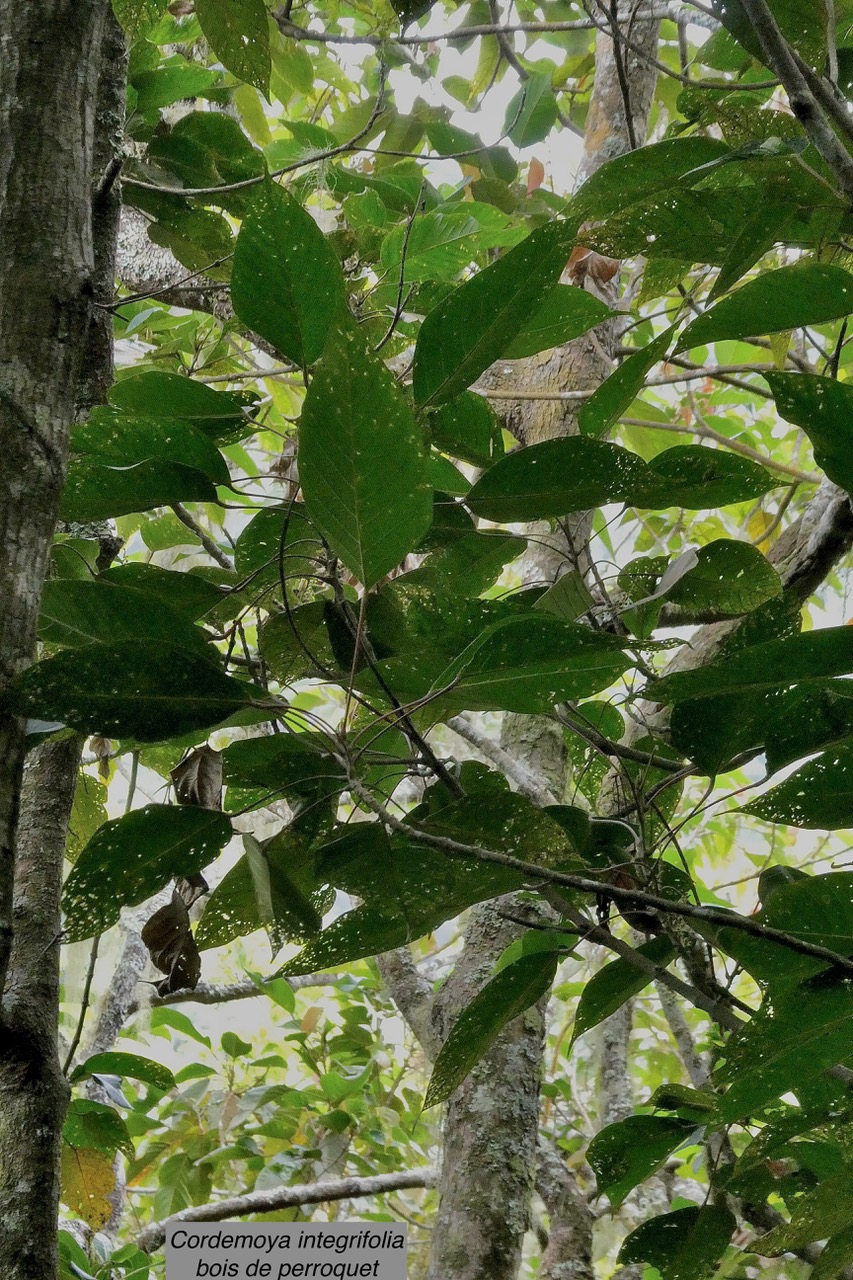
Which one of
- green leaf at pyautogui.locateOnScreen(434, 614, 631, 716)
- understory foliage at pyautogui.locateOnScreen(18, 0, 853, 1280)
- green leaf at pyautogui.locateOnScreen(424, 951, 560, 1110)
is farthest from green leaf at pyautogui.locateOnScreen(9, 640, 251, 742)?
green leaf at pyautogui.locateOnScreen(424, 951, 560, 1110)

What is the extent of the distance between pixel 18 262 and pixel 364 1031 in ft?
5.51

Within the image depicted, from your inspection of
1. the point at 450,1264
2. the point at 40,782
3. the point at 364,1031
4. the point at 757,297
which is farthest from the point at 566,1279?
the point at 757,297

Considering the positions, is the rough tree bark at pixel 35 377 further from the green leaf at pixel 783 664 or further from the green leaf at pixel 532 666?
the green leaf at pixel 783 664

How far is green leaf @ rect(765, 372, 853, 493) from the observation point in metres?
0.44

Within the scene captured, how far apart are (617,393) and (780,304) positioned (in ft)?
0.31

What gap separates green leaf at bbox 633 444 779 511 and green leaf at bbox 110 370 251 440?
230mm

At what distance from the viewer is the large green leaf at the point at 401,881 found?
0.48 m

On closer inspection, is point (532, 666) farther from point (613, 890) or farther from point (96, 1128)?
point (96, 1128)

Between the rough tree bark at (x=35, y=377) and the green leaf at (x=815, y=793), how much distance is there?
0.35m

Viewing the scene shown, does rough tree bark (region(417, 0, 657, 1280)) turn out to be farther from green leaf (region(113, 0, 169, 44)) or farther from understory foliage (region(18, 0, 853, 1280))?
green leaf (region(113, 0, 169, 44))

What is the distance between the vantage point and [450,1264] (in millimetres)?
807

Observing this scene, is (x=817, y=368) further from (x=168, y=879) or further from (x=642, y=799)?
(x=168, y=879)

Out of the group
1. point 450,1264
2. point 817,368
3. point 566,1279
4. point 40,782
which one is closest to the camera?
point 40,782

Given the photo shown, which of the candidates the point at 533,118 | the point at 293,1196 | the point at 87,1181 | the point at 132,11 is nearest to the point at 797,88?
the point at 132,11
